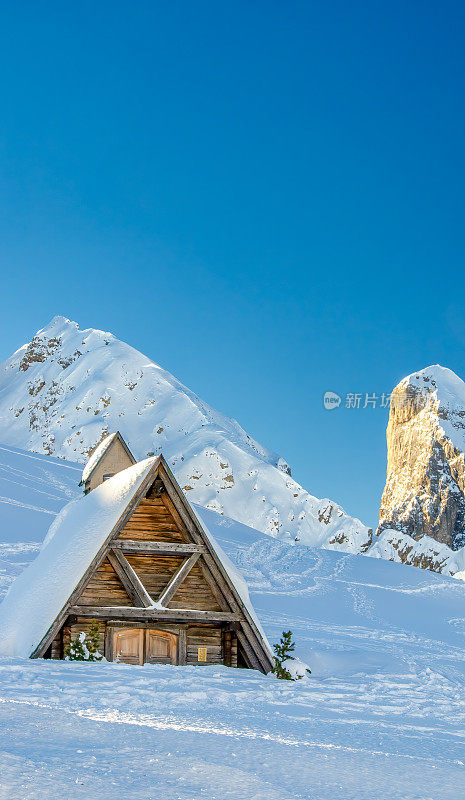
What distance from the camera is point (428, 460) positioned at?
603 feet

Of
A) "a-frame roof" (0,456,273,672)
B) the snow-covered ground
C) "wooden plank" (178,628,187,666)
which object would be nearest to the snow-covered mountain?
"wooden plank" (178,628,187,666)

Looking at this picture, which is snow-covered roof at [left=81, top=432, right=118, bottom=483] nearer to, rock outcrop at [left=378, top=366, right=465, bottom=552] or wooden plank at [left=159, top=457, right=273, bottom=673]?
wooden plank at [left=159, top=457, right=273, bottom=673]

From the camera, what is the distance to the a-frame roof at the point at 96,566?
11.6 m

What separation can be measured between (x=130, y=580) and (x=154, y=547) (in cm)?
60

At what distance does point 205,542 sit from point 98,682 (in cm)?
392

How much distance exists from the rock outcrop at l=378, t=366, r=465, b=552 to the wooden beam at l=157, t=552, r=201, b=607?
16880 cm

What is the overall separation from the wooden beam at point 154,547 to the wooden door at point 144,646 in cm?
145

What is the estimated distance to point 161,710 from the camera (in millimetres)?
7492

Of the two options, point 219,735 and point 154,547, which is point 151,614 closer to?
point 154,547

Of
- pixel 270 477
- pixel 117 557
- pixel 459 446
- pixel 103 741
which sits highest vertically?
pixel 459 446

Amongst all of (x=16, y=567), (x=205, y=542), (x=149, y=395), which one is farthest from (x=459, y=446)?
(x=205, y=542)

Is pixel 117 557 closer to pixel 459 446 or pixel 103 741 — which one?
pixel 103 741

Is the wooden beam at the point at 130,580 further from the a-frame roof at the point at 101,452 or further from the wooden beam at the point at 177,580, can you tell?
the a-frame roof at the point at 101,452

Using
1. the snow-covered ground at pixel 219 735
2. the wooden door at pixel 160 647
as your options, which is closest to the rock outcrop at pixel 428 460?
the snow-covered ground at pixel 219 735
